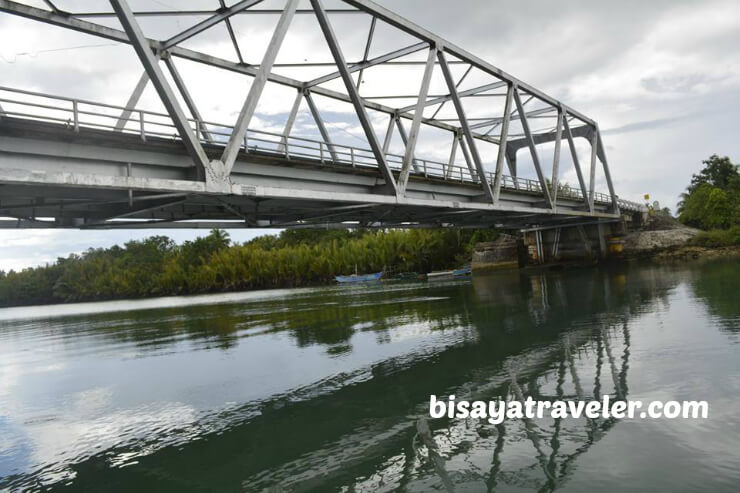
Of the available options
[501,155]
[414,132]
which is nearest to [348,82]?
[414,132]

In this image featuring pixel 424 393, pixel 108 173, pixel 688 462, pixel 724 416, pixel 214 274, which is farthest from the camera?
pixel 214 274

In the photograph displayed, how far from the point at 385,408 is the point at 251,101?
924 centimetres

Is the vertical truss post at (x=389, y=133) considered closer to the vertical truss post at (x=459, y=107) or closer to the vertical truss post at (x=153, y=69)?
the vertical truss post at (x=459, y=107)

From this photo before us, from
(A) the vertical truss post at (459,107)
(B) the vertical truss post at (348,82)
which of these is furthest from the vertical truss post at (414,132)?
(A) the vertical truss post at (459,107)

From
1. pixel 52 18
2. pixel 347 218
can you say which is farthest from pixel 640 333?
pixel 52 18

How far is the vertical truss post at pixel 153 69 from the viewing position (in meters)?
11.5

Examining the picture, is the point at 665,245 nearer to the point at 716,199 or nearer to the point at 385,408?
the point at 716,199

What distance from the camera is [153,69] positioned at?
474 inches

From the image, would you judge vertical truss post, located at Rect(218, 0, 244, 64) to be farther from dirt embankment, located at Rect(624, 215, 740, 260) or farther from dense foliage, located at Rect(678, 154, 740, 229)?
dense foliage, located at Rect(678, 154, 740, 229)

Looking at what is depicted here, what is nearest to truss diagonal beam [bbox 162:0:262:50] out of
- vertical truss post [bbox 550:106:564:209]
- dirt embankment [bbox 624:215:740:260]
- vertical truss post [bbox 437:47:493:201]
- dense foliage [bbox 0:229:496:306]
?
vertical truss post [bbox 437:47:493:201]

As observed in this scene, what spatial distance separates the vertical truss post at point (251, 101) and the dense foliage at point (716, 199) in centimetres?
7430

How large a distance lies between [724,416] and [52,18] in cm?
1991

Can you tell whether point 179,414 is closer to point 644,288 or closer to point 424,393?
point 424,393

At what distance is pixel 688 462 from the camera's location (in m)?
7.25
